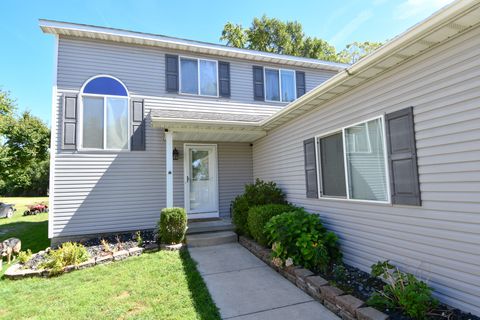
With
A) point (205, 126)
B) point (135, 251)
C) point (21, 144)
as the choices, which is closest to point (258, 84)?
point (205, 126)

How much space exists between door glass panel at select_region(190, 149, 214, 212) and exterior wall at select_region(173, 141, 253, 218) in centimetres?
32

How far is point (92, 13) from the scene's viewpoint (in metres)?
7.81

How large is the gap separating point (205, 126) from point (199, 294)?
164 inches

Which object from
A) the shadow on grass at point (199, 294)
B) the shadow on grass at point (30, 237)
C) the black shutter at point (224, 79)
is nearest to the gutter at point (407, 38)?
the shadow on grass at point (199, 294)

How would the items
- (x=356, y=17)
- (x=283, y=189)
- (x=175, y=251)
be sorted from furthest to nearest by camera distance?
(x=356, y=17) → (x=283, y=189) → (x=175, y=251)

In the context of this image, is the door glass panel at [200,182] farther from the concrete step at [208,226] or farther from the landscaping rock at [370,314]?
the landscaping rock at [370,314]

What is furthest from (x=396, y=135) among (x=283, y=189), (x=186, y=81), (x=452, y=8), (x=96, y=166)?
(x=96, y=166)

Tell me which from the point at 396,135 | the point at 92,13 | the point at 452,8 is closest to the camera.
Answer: the point at 452,8

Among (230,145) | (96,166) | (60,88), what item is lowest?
(96,166)

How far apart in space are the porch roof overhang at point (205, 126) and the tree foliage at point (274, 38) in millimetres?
13073

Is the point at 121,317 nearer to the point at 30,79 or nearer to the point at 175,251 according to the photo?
the point at 175,251

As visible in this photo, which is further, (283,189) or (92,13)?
(92,13)

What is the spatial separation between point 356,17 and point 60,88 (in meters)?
11.5

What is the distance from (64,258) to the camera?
16.6 ft
